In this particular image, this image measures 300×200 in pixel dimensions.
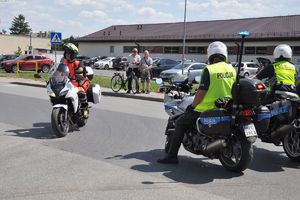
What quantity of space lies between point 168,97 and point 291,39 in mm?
37440

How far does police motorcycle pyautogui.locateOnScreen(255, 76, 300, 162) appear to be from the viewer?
6582 millimetres

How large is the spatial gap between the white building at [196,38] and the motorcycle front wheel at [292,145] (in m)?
34.5

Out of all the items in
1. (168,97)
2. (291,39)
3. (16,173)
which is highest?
(291,39)

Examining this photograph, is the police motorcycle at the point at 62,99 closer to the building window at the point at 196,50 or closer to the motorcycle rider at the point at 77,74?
the motorcycle rider at the point at 77,74

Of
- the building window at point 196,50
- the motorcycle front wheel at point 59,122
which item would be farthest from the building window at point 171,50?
the motorcycle front wheel at point 59,122

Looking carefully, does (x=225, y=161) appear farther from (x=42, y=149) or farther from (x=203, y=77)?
(x=42, y=149)

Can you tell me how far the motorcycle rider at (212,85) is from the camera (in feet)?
19.6

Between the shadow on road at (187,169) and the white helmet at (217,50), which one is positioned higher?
the white helmet at (217,50)

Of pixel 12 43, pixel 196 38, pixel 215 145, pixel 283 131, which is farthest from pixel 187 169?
pixel 12 43

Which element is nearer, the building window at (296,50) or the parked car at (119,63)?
the building window at (296,50)

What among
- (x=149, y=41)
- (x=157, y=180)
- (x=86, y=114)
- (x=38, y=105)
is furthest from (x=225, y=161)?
(x=149, y=41)

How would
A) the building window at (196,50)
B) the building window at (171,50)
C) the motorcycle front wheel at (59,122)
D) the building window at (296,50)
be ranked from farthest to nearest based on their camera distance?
the building window at (171,50) < the building window at (196,50) < the building window at (296,50) < the motorcycle front wheel at (59,122)

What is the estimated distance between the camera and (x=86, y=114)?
9.28 metres

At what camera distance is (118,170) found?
19.5 ft
